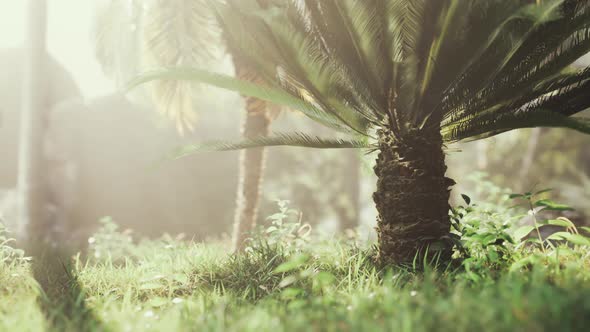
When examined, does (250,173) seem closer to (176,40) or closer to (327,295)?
(176,40)

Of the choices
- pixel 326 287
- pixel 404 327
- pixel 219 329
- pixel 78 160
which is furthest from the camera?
pixel 78 160

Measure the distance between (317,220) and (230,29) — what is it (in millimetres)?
15346

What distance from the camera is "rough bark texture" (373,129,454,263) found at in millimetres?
4070

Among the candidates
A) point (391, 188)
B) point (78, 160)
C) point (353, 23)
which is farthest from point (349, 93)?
point (78, 160)

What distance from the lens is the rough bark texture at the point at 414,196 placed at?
13.4ft

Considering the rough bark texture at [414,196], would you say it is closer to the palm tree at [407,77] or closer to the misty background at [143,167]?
the palm tree at [407,77]

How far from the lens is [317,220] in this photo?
18922mm

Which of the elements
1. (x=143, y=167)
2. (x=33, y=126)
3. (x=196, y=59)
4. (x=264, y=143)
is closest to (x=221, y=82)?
(x=264, y=143)

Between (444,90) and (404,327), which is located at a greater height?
(444,90)

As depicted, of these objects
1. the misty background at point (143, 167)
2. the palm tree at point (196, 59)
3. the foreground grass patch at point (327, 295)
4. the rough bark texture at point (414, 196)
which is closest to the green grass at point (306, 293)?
the foreground grass patch at point (327, 295)

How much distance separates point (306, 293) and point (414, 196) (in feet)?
4.29

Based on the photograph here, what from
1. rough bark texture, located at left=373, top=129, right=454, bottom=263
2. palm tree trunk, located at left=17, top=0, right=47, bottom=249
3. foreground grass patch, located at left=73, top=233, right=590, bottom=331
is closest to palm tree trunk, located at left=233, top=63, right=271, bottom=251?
foreground grass patch, located at left=73, top=233, right=590, bottom=331

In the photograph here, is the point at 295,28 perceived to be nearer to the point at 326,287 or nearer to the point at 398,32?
the point at 398,32

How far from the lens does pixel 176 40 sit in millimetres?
6289
